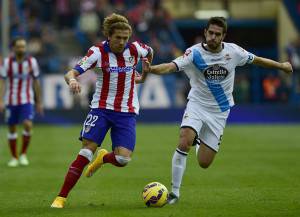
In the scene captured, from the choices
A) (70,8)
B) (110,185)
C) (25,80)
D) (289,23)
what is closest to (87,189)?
(110,185)

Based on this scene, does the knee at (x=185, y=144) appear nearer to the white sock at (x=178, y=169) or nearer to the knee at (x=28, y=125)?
the white sock at (x=178, y=169)

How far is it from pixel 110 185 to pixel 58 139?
922 centimetres

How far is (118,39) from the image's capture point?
988cm

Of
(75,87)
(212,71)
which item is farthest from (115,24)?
(212,71)

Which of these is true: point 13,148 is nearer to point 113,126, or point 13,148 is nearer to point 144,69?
point 113,126

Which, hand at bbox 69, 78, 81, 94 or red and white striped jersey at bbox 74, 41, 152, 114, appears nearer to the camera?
hand at bbox 69, 78, 81, 94

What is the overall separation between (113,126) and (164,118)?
17.0m

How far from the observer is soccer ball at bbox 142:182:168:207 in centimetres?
972

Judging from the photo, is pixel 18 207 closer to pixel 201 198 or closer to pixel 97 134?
pixel 97 134

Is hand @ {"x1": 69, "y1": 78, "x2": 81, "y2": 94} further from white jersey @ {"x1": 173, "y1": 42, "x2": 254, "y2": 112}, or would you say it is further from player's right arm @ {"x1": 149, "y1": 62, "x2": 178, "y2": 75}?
white jersey @ {"x1": 173, "y1": 42, "x2": 254, "y2": 112}

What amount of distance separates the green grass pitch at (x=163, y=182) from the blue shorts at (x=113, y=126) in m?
0.77

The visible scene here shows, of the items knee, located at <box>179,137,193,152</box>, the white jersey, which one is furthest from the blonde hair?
knee, located at <box>179,137,193,152</box>

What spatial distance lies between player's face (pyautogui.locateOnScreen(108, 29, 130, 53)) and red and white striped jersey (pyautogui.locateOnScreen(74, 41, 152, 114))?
83 millimetres

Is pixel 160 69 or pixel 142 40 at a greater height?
pixel 160 69
